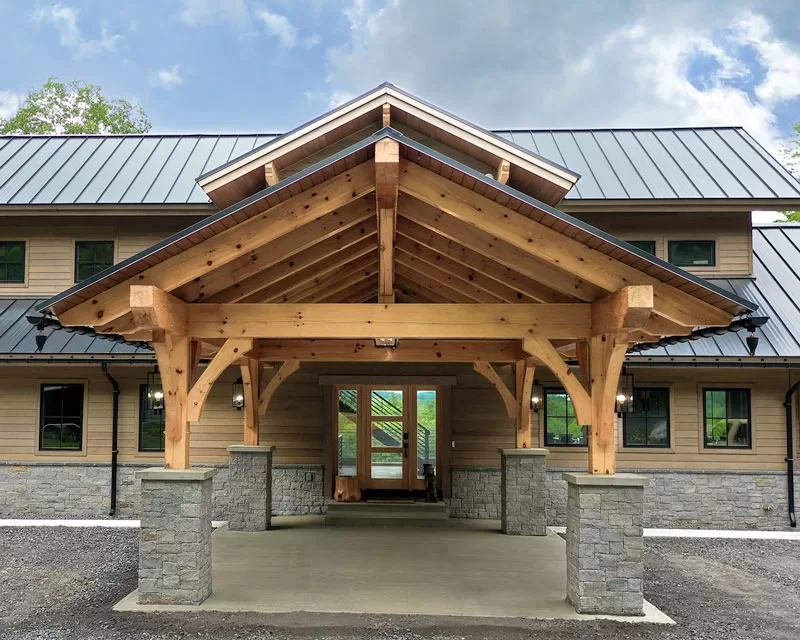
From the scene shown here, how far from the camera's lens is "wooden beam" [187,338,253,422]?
6.72 meters

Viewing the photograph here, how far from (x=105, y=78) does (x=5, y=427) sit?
90.6m

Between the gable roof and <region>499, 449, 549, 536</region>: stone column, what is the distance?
15.1 feet

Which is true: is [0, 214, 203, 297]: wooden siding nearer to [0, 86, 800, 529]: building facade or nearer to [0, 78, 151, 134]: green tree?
[0, 86, 800, 529]: building facade

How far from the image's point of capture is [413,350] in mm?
9961

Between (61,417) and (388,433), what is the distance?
5339 millimetres

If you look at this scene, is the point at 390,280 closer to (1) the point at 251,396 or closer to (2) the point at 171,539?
(2) the point at 171,539

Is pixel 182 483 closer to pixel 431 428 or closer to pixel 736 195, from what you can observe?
pixel 431 428

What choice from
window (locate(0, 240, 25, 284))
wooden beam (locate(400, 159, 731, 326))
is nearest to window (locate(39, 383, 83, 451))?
window (locate(0, 240, 25, 284))

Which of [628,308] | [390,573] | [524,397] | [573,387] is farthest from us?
[524,397]

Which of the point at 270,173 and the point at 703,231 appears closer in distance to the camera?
the point at 270,173

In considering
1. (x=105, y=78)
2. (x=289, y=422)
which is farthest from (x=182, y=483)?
(x=105, y=78)

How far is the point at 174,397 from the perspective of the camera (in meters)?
6.63

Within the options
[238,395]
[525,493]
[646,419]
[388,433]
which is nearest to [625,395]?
[646,419]

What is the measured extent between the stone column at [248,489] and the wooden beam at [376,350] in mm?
1471
